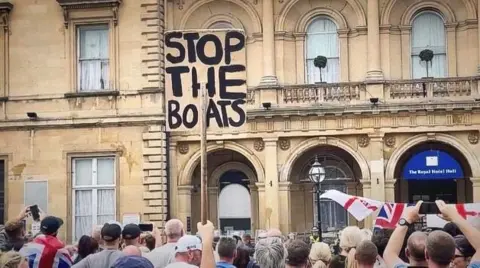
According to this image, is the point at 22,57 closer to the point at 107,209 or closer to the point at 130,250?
the point at 107,209

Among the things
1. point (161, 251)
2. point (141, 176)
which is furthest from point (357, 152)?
point (161, 251)

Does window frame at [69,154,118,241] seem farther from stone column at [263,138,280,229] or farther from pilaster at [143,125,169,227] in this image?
stone column at [263,138,280,229]

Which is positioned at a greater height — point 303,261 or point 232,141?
point 232,141

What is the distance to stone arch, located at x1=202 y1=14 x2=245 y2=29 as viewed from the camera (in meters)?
30.9

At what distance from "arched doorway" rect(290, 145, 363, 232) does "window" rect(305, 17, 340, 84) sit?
2.50 metres

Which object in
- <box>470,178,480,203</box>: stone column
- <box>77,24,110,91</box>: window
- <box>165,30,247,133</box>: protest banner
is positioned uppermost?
<box>77,24,110,91</box>: window

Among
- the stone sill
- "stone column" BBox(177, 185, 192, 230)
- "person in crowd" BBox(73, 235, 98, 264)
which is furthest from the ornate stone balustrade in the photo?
"person in crowd" BBox(73, 235, 98, 264)

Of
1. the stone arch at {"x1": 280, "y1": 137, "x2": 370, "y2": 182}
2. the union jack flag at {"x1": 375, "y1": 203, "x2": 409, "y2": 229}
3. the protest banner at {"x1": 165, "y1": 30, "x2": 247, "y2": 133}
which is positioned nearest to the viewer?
the protest banner at {"x1": 165, "y1": 30, "x2": 247, "y2": 133}

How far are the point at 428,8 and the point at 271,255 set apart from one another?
21.5m

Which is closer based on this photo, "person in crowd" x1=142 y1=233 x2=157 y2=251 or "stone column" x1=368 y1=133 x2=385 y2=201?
"person in crowd" x1=142 y1=233 x2=157 y2=251

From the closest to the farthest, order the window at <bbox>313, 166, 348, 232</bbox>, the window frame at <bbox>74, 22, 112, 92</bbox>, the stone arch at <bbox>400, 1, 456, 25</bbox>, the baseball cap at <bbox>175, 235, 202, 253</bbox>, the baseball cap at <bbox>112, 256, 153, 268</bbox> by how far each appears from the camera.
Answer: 1. the baseball cap at <bbox>112, 256, 153, 268</bbox>
2. the baseball cap at <bbox>175, 235, 202, 253</bbox>
3. the stone arch at <bbox>400, 1, 456, 25</bbox>
4. the window frame at <bbox>74, 22, 112, 92</bbox>
5. the window at <bbox>313, 166, 348, 232</bbox>

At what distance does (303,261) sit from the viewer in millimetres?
8781

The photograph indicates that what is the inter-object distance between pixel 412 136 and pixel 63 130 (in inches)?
433

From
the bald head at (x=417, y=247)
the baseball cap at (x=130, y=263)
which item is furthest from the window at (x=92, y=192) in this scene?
the baseball cap at (x=130, y=263)
